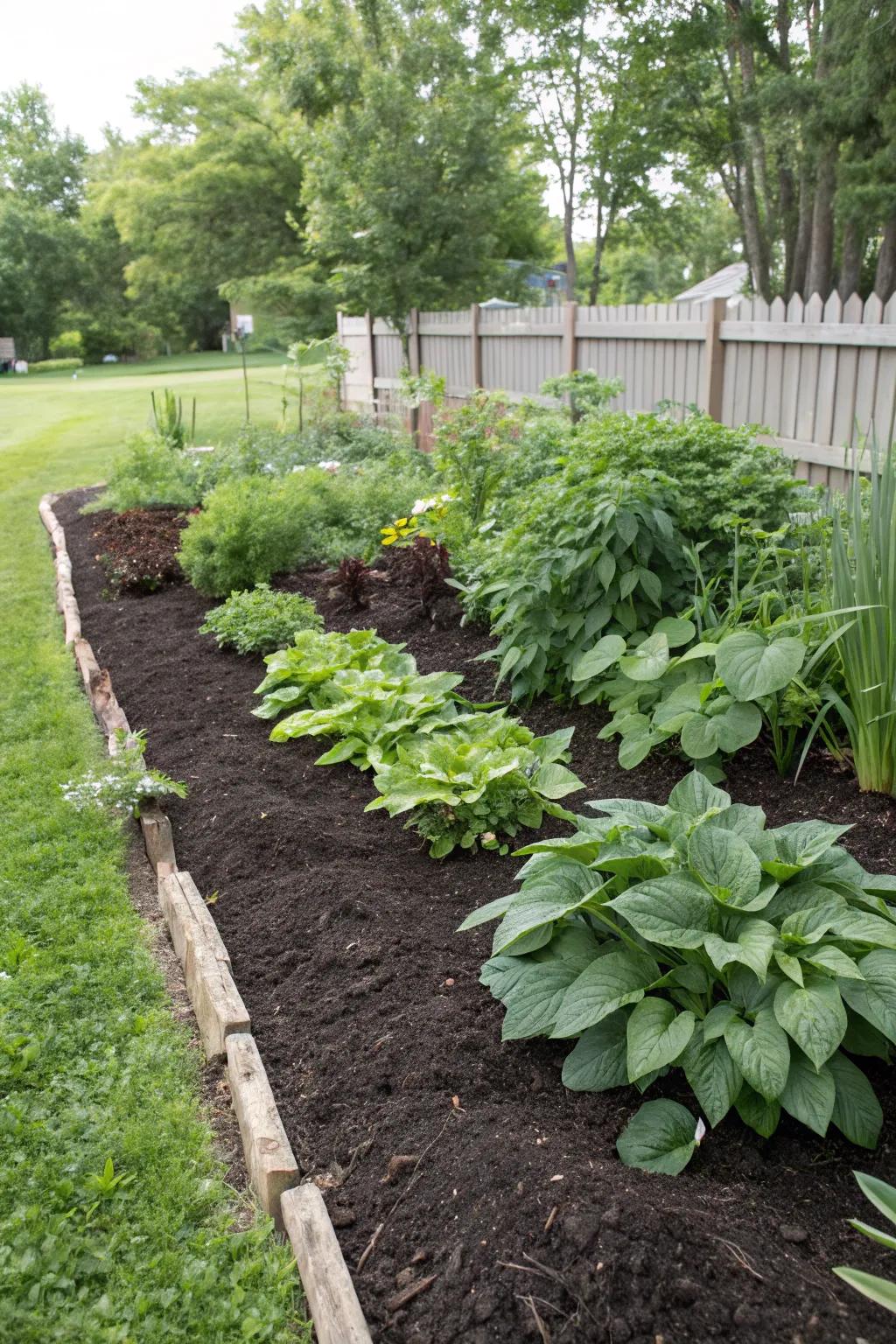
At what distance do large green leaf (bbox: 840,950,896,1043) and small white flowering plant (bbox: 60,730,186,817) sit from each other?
7.84 ft

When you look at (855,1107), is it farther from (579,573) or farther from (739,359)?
(739,359)

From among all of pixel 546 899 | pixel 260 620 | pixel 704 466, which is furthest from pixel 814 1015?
pixel 260 620

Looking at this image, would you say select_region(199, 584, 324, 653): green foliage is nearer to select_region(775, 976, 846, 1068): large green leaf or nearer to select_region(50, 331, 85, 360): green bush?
select_region(775, 976, 846, 1068): large green leaf

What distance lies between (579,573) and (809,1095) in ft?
8.19

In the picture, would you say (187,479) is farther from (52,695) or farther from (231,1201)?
(231,1201)

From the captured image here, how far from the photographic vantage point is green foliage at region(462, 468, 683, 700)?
395 centimetres

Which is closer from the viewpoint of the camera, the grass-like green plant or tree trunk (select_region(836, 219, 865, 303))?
the grass-like green plant

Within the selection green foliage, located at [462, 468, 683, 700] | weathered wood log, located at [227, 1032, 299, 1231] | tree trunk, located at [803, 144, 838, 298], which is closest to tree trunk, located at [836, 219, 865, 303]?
tree trunk, located at [803, 144, 838, 298]

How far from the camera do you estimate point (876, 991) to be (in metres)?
2.01

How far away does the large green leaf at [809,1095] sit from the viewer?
1907mm

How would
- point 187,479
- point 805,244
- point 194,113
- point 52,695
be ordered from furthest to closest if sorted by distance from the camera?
point 194,113, point 805,244, point 187,479, point 52,695

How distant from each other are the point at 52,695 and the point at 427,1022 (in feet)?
11.2

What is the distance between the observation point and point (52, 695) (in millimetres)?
5223

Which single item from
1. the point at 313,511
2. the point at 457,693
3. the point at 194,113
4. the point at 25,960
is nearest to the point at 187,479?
the point at 313,511
